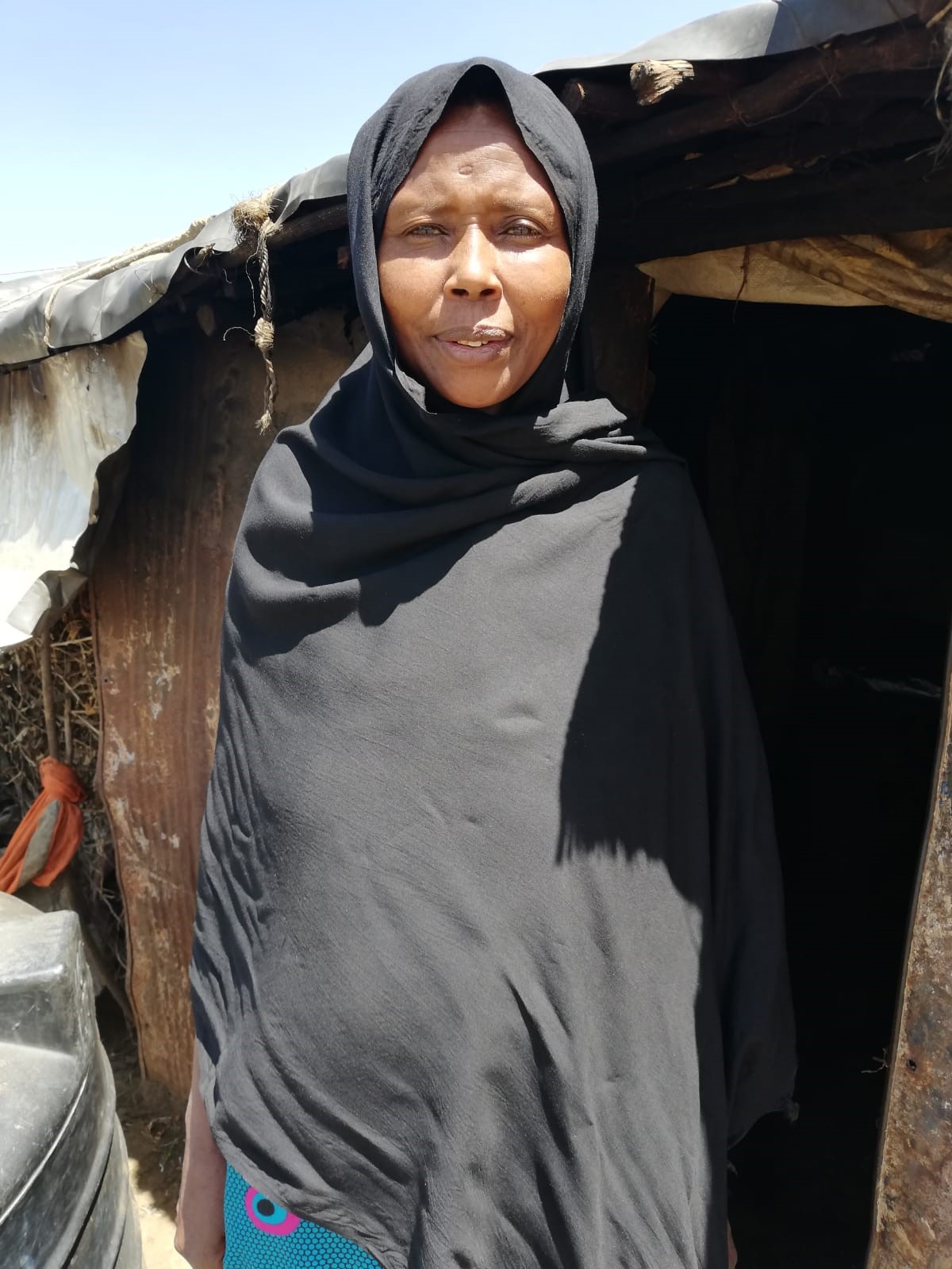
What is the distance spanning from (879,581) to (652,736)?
10.9ft

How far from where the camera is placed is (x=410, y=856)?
120 centimetres

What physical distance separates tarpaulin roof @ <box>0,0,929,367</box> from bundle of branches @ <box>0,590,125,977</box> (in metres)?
0.89

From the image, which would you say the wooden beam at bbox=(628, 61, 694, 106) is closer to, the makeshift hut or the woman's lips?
the makeshift hut

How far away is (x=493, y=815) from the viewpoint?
1190 millimetres

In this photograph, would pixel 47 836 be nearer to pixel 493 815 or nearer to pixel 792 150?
pixel 493 815

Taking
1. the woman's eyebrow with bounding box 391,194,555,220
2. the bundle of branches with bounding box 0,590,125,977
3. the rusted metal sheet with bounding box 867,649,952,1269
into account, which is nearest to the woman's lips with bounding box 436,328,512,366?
the woman's eyebrow with bounding box 391,194,555,220

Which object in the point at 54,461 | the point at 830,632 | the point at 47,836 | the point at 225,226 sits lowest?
the point at 47,836

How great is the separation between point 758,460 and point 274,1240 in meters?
2.99

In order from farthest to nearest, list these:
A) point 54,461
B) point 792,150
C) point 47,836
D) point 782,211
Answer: point 47,836, point 54,461, point 782,211, point 792,150

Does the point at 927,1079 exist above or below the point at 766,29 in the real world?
below

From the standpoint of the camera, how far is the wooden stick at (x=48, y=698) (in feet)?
10.0

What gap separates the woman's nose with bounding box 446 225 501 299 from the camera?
3.81 feet

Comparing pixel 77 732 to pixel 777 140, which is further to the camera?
pixel 77 732

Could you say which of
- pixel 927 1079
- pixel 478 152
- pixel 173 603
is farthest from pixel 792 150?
pixel 173 603
